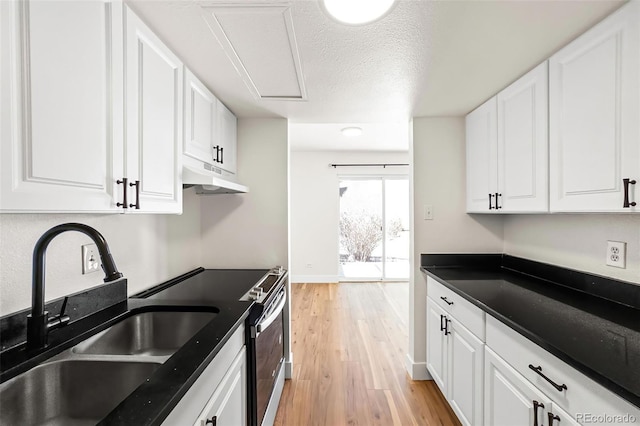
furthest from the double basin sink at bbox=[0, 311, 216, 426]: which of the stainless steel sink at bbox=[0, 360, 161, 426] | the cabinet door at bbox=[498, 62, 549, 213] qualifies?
the cabinet door at bbox=[498, 62, 549, 213]

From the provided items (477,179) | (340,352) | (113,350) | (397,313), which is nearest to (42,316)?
(113,350)

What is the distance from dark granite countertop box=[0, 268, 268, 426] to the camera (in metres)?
0.68

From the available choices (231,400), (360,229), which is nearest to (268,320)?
(231,400)

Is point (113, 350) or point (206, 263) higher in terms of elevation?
point (206, 263)

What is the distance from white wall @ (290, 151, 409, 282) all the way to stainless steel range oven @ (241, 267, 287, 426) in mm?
3115

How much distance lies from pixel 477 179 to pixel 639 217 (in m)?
0.94

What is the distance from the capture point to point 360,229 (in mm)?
5324

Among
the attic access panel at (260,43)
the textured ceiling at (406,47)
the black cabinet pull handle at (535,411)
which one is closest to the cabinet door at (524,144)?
the textured ceiling at (406,47)

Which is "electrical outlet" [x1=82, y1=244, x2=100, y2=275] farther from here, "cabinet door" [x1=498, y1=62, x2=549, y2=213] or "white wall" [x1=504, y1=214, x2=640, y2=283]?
"white wall" [x1=504, y1=214, x2=640, y2=283]

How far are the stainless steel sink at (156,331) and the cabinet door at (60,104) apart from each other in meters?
0.63

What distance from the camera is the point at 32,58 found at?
2.39 ft

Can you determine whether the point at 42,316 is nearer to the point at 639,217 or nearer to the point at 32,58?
the point at 32,58

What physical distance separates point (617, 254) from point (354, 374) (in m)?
1.97

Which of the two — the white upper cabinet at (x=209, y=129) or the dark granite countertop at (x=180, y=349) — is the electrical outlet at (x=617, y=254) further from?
the white upper cabinet at (x=209, y=129)
